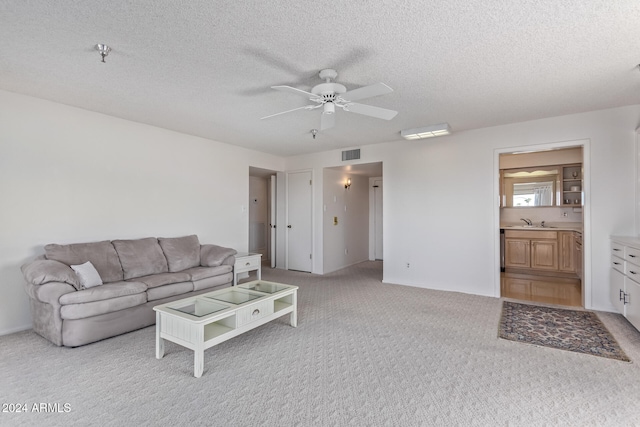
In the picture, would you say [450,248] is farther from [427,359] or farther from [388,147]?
[427,359]

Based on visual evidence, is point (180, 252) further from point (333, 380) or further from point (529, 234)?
point (529, 234)

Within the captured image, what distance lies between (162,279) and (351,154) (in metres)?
3.84

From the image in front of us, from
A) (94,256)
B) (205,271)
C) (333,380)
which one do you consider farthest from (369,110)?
(94,256)

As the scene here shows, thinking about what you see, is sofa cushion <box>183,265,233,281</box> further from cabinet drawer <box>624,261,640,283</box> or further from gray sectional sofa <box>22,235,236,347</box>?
cabinet drawer <box>624,261,640,283</box>

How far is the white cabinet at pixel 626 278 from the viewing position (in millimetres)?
3076

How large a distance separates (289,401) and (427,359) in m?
1.26

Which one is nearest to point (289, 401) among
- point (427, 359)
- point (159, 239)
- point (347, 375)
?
point (347, 375)

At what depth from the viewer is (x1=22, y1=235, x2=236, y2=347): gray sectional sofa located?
2.81 metres

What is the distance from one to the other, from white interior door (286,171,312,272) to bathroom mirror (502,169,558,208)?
168 inches

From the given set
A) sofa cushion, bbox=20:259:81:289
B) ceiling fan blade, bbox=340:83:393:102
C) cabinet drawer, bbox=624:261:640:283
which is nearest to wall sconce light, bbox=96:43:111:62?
ceiling fan blade, bbox=340:83:393:102

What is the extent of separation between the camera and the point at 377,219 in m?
8.21

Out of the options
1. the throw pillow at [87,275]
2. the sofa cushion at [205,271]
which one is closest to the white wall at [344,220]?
the sofa cushion at [205,271]

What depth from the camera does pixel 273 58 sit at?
2.49m

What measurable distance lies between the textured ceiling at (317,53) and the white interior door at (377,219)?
4.42m
